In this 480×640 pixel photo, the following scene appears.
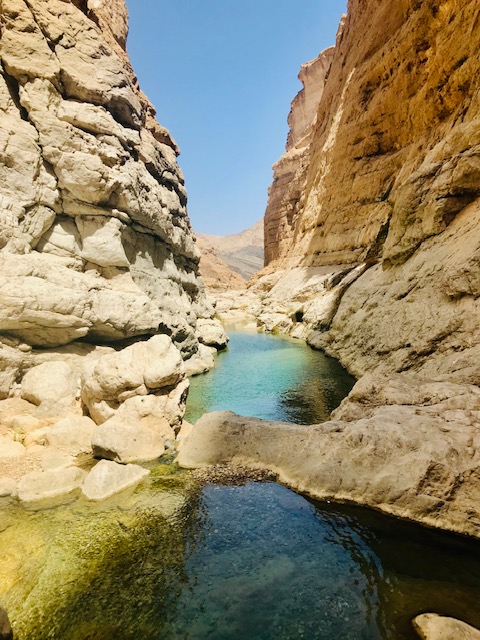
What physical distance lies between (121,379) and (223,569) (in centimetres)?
564

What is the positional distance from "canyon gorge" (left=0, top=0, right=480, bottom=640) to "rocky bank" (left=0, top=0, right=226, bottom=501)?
62 mm

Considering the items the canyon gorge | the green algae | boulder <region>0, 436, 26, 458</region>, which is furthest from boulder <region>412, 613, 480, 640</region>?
boulder <region>0, 436, 26, 458</region>

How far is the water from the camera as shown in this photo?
10.7 meters

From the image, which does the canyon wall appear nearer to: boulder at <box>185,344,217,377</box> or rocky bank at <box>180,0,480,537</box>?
rocky bank at <box>180,0,480,537</box>

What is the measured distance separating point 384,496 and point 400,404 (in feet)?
7.62

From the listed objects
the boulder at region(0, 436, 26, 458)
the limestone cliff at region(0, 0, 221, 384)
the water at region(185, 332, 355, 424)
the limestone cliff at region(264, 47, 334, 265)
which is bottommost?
the water at region(185, 332, 355, 424)

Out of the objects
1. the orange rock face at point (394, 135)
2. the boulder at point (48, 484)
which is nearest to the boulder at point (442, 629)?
the boulder at point (48, 484)

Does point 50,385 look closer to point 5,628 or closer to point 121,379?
point 121,379

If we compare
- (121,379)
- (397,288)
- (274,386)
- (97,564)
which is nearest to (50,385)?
(121,379)

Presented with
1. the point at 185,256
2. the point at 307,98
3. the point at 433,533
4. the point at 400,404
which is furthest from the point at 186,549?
the point at 307,98

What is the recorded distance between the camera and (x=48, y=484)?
5.99 meters

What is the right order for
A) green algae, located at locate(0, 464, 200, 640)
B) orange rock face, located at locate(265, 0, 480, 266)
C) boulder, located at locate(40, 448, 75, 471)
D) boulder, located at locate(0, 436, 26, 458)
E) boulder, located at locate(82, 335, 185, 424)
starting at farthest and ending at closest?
orange rock face, located at locate(265, 0, 480, 266) → boulder, located at locate(82, 335, 185, 424) → boulder, located at locate(0, 436, 26, 458) → boulder, located at locate(40, 448, 75, 471) → green algae, located at locate(0, 464, 200, 640)

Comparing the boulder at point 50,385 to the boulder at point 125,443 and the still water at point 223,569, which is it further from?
the still water at point 223,569

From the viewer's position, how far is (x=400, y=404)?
22.6 feet
